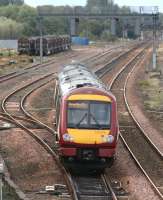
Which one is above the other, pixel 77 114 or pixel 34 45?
pixel 77 114

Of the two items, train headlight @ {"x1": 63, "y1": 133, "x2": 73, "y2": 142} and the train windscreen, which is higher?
the train windscreen

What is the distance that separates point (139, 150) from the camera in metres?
19.8

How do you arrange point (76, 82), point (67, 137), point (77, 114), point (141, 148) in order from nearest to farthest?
point (67, 137), point (77, 114), point (76, 82), point (141, 148)

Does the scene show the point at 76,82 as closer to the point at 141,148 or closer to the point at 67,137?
the point at 67,137

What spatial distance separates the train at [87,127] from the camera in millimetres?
15734

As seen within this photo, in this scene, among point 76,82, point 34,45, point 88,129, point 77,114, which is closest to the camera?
point 88,129

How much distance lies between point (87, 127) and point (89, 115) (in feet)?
1.47

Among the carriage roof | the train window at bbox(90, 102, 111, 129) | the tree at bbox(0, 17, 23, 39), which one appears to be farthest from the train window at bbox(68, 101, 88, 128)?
the tree at bbox(0, 17, 23, 39)

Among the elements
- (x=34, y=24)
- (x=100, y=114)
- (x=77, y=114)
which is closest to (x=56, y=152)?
(x=77, y=114)

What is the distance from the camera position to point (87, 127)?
52.9 ft

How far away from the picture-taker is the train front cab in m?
15.7

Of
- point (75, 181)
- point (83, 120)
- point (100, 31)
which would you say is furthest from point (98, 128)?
point (100, 31)

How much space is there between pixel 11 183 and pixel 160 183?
13.7ft

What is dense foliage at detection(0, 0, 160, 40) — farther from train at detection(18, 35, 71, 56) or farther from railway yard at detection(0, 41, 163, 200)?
railway yard at detection(0, 41, 163, 200)
